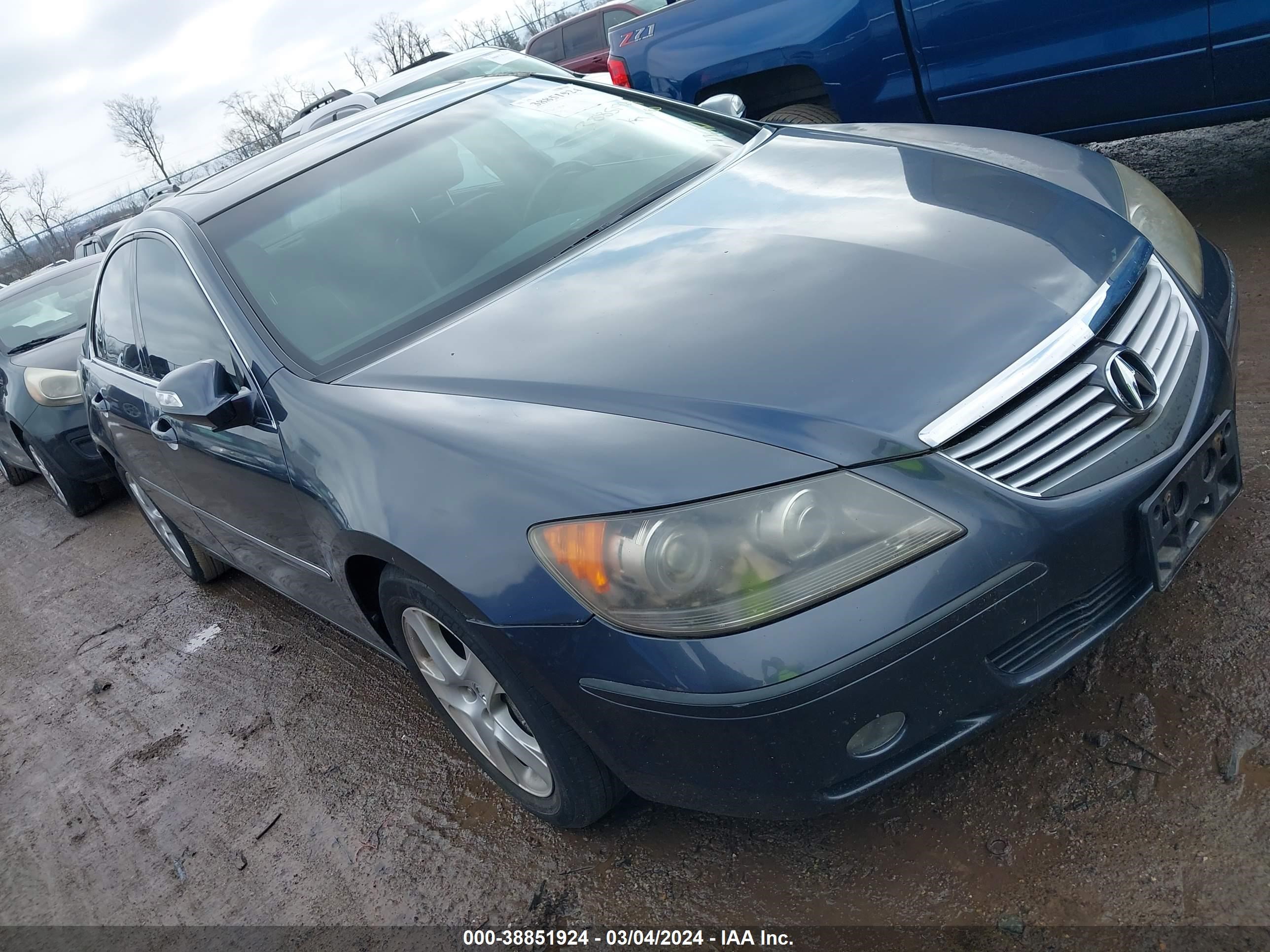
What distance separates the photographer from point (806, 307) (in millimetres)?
1961

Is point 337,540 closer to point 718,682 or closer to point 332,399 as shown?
point 332,399

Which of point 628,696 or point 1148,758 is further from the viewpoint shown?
point 1148,758

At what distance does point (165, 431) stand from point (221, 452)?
55 centimetres

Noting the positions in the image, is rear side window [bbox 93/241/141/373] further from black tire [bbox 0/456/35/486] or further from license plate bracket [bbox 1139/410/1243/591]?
black tire [bbox 0/456/35/486]

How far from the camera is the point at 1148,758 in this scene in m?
1.96

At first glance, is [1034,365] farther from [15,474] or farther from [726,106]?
[15,474]

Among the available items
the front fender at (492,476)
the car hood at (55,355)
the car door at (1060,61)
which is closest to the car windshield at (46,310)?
the car hood at (55,355)

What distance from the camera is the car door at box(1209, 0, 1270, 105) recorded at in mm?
3688

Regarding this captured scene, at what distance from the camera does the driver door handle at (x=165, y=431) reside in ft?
10.3

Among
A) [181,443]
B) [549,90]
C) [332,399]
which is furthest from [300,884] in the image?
[549,90]

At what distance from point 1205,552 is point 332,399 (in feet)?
7.15

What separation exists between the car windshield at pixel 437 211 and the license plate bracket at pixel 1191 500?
62.3 inches

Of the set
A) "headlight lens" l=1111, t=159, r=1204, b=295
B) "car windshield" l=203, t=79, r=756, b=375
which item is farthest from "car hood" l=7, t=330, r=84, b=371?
"headlight lens" l=1111, t=159, r=1204, b=295

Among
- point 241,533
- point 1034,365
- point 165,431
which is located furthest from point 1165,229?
point 165,431
